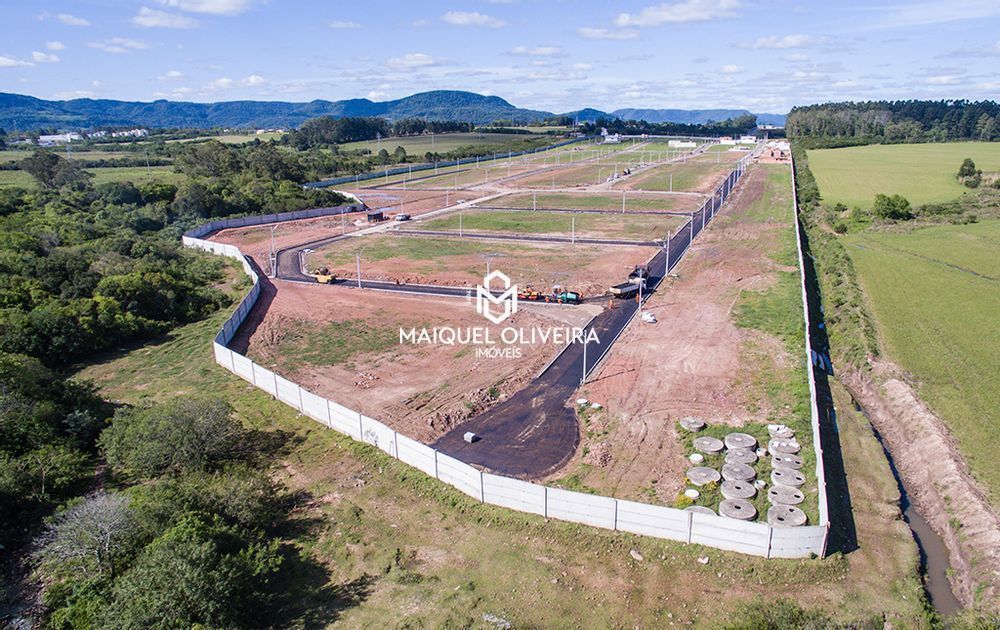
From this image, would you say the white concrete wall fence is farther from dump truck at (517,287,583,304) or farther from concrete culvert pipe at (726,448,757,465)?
dump truck at (517,287,583,304)

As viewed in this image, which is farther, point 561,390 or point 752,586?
point 561,390

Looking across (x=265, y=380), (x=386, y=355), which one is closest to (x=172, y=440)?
(x=265, y=380)

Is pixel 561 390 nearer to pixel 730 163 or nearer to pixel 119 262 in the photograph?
pixel 119 262

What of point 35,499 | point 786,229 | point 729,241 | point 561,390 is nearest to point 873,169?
point 786,229

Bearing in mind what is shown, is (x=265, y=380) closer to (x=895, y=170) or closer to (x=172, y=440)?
(x=172, y=440)

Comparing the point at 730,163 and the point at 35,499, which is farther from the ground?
the point at 730,163

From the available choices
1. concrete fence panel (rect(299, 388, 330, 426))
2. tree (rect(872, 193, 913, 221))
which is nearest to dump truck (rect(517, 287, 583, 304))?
concrete fence panel (rect(299, 388, 330, 426))
